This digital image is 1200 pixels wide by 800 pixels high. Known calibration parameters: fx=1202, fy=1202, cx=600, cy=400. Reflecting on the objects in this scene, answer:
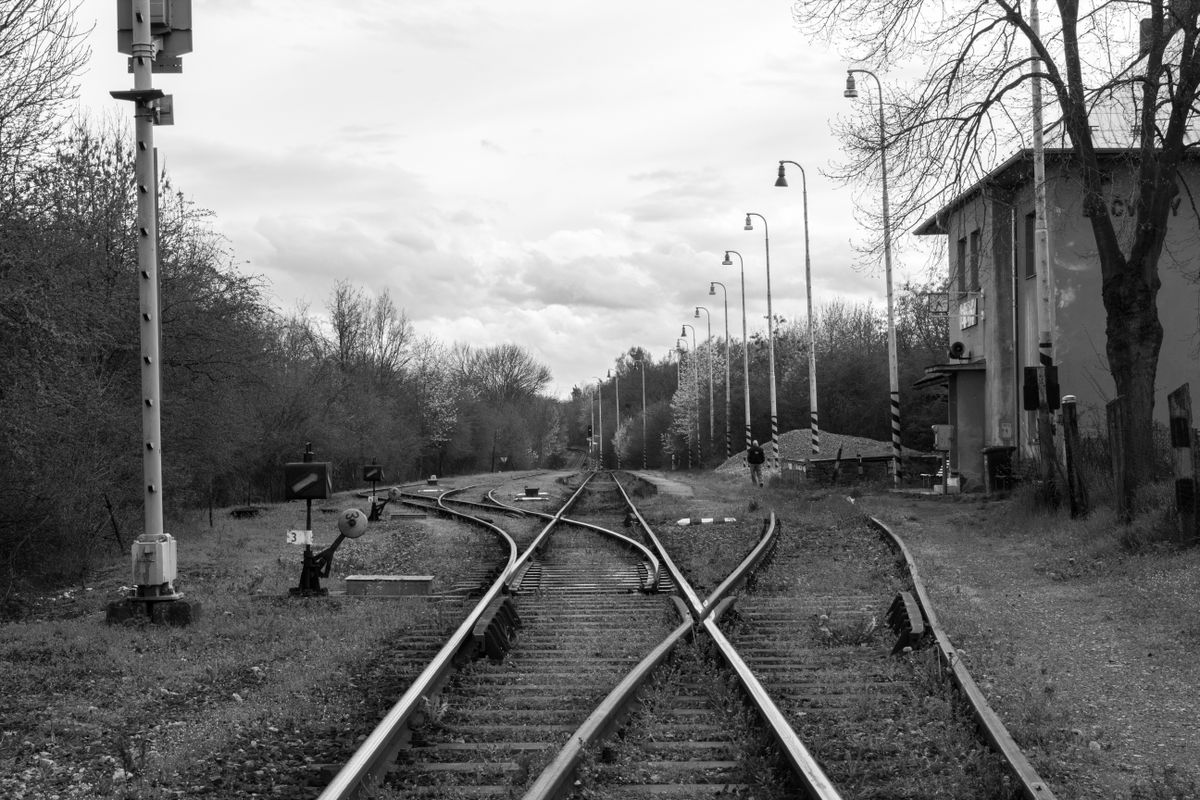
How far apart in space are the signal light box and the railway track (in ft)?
6.78

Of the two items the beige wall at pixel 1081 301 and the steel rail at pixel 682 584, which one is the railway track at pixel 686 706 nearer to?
the steel rail at pixel 682 584

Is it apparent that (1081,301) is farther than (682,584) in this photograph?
Yes

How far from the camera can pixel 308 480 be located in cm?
1268

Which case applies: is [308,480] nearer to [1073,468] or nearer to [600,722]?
[600,722]

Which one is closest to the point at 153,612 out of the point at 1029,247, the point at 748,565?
the point at 748,565

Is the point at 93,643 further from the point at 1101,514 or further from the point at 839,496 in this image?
the point at 839,496

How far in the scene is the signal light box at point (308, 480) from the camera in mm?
12664

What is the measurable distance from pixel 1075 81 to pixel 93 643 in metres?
15.3

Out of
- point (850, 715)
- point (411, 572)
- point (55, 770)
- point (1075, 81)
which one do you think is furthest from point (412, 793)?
point (1075, 81)

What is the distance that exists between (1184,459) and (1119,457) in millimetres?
3353

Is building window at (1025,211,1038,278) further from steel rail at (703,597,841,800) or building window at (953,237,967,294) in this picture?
steel rail at (703,597,841,800)

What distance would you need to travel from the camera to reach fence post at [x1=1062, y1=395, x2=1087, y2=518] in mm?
18688

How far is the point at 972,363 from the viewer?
35.8 metres

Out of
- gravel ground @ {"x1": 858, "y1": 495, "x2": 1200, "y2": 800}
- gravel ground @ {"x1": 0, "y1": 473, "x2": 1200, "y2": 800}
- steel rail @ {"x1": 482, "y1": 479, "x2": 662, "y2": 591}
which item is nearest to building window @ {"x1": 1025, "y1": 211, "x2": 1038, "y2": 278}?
gravel ground @ {"x1": 858, "y1": 495, "x2": 1200, "y2": 800}
